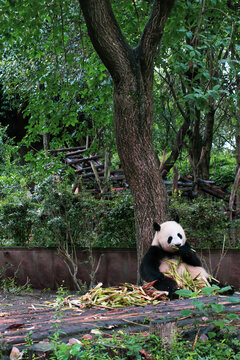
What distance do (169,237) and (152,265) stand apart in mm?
397

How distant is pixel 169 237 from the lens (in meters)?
5.54

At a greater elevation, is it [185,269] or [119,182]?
[119,182]

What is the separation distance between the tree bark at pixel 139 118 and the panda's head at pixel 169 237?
2.69 ft

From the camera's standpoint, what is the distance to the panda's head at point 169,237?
550 cm

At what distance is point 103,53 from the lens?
6.41 metres

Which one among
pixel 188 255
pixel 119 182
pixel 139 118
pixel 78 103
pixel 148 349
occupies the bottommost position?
pixel 148 349

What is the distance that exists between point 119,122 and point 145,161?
69 centimetres

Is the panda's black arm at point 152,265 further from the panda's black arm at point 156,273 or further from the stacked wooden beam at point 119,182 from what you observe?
the stacked wooden beam at point 119,182

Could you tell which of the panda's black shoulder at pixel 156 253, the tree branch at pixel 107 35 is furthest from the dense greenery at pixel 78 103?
the panda's black shoulder at pixel 156 253

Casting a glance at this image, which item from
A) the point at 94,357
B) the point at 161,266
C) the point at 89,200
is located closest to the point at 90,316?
the point at 94,357

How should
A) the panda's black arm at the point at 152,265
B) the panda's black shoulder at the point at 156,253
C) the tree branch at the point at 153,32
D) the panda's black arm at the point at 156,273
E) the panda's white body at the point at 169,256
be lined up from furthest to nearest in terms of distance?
1. the tree branch at the point at 153,32
2. the panda's black shoulder at the point at 156,253
3. the panda's white body at the point at 169,256
4. the panda's black arm at the point at 152,265
5. the panda's black arm at the point at 156,273

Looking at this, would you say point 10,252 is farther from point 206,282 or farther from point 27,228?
point 206,282

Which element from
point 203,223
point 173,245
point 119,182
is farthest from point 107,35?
point 119,182

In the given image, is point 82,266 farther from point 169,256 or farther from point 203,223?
point 169,256
